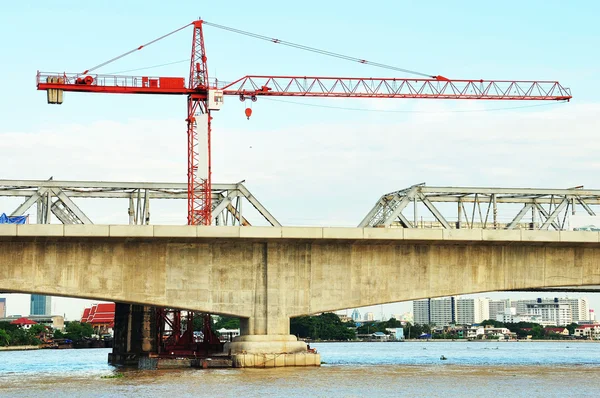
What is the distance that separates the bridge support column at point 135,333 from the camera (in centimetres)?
6431

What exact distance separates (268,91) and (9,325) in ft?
408

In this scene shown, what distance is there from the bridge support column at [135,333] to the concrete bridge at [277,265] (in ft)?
32.2

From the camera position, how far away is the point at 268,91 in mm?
85062

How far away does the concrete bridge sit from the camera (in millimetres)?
53844

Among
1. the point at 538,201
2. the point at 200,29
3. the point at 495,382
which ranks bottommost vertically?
the point at 495,382

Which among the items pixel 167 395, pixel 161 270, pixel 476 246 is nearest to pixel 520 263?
pixel 476 246

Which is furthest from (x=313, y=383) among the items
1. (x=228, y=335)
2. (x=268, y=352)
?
(x=228, y=335)

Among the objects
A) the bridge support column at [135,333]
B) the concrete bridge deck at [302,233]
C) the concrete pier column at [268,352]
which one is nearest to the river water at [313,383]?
the concrete pier column at [268,352]

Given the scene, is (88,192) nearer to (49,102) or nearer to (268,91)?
(49,102)

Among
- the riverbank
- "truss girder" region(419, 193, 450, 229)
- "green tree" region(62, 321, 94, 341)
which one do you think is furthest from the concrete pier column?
"green tree" region(62, 321, 94, 341)

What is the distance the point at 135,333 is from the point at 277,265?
1426cm

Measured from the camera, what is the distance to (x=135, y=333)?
65.3 meters

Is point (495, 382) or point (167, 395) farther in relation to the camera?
point (495, 382)

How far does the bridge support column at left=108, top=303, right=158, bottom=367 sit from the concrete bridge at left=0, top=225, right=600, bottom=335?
981 cm
